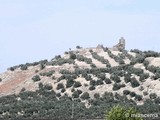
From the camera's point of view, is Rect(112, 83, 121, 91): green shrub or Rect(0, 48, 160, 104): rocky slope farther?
Rect(112, 83, 121, 91): green shrub

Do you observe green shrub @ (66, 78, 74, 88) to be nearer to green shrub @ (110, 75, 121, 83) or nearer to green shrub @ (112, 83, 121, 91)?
green shrub @ (110, 75, 121, 83)

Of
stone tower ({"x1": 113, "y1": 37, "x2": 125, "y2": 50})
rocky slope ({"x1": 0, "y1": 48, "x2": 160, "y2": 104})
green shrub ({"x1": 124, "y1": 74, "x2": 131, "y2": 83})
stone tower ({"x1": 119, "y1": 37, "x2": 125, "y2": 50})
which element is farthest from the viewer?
stone tower ({"x1": 119, "y1": 37, "x2": 125, "y2": 50})

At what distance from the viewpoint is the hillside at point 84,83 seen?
78.6m

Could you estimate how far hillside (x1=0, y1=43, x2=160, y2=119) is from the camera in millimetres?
78625

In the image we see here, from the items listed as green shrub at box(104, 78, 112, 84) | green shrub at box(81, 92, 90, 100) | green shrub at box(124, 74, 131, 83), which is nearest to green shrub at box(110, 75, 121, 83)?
green shrub at box(104, 78, 112, 84)

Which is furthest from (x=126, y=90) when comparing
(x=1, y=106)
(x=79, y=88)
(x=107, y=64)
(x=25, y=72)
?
(x=25, y=72)

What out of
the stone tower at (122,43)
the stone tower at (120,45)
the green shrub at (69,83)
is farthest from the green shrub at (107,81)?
the stone tower at (122,43)

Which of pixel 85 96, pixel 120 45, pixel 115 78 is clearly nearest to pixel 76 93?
pixel 85 96

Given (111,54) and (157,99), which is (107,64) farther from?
(157,99)

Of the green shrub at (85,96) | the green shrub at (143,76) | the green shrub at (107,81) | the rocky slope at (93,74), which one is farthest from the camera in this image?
the green shrub at (107,81)

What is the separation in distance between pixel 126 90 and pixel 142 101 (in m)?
3.66

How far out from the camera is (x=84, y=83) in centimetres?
9062

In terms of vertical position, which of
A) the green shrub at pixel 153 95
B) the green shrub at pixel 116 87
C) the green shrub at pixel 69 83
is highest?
the green shrub at pixel 69 83

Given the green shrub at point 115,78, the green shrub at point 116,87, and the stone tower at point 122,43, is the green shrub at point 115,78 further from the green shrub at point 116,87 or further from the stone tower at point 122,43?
the stone tower at point 122,43
